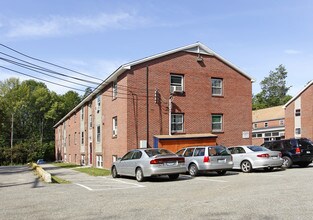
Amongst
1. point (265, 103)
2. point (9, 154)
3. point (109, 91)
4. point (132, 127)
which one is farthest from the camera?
point (265, 103)

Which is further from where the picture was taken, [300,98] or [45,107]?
[45,107]

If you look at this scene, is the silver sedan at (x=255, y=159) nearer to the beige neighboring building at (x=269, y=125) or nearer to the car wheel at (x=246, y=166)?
the car wheel at (x=246, y=166)

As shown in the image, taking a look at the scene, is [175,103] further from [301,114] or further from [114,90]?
[301,114]

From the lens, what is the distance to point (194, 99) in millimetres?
25953

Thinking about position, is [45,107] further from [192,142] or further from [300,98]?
[192,142]

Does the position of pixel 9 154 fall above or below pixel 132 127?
below

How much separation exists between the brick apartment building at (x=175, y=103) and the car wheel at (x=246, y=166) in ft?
17.7

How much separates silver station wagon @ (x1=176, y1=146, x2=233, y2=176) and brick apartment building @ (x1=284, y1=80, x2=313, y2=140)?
31.8 metres

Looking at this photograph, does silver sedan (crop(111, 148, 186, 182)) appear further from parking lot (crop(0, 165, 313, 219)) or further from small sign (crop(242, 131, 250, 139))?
small sign (crop(242, 131, 250, 139))

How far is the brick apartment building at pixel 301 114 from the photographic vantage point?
4609 cm

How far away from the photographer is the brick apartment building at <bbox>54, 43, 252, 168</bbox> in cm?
2394

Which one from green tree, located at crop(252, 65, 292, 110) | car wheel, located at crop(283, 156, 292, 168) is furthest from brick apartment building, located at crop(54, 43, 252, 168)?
green tree, located at crop(252, 65, 292, 110)

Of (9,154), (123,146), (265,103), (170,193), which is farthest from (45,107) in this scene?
(170,193)

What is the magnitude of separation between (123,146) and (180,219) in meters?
16.9
